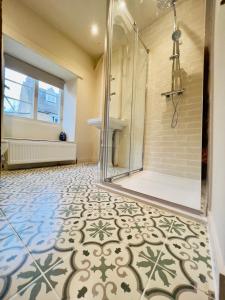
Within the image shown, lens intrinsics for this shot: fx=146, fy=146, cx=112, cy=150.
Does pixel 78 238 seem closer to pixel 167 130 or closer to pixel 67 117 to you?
pixel 167 130

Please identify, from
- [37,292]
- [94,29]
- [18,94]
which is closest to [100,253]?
[37,292]

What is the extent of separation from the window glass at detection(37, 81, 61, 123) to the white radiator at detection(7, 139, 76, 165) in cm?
64

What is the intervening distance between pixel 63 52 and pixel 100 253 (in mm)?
3040

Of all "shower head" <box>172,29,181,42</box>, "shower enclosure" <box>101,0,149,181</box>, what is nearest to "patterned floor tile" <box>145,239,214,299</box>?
"shower enclosure" <box>101,0,149,181</box>

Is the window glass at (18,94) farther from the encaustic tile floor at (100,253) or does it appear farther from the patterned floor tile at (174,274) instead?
the patterned floor tile at (174,274)

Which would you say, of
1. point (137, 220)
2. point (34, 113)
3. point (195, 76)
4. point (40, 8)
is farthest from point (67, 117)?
point (137, 220)

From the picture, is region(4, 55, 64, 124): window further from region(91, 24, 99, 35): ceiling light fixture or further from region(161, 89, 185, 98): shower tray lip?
region(161, 89, 185, 98): shower tray lip

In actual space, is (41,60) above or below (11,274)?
above

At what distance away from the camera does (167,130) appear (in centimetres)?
208

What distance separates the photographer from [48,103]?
2879 millimetres

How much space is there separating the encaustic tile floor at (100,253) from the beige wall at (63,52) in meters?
2.18

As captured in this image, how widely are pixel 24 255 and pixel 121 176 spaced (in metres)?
1.34

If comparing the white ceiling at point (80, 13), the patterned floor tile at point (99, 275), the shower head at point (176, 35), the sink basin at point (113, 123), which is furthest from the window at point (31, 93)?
the patterned floor tile at point (99, 275)

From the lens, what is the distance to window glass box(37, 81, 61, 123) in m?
2.72
